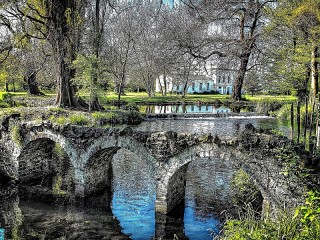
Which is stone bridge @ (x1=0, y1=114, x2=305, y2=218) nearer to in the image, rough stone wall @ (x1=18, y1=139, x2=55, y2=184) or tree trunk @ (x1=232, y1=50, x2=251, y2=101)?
rough stone wall @ (x1=18, y1=139, x2=55, y2=184)

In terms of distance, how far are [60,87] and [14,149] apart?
7.41 meters

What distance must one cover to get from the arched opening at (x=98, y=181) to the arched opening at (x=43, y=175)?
75cm

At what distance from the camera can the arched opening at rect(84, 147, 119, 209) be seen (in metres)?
12.9

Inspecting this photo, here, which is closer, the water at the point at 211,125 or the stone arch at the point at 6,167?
the stone arch at the point at 6,167

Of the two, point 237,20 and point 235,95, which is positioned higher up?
point 237,20

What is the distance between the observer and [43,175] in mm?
15250

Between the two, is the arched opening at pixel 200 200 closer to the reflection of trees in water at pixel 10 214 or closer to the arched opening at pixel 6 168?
the reflection of trees in water at pixel 10 214

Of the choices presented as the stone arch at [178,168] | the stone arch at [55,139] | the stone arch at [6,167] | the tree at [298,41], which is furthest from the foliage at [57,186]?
the tree at [298,41]

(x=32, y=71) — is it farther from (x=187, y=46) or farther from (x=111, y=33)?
(x=187, y=46)

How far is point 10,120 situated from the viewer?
47.2 ft

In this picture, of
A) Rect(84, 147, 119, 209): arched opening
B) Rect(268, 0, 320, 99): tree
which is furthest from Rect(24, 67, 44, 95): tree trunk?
Rect(84, 147, 119, 209): arched opening

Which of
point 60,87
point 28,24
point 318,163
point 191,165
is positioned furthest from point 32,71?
point 318,163

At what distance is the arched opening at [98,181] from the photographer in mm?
12912

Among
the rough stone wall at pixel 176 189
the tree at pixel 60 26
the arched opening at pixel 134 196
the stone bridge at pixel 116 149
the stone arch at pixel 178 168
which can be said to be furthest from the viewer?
the tree at pixel 60 26
